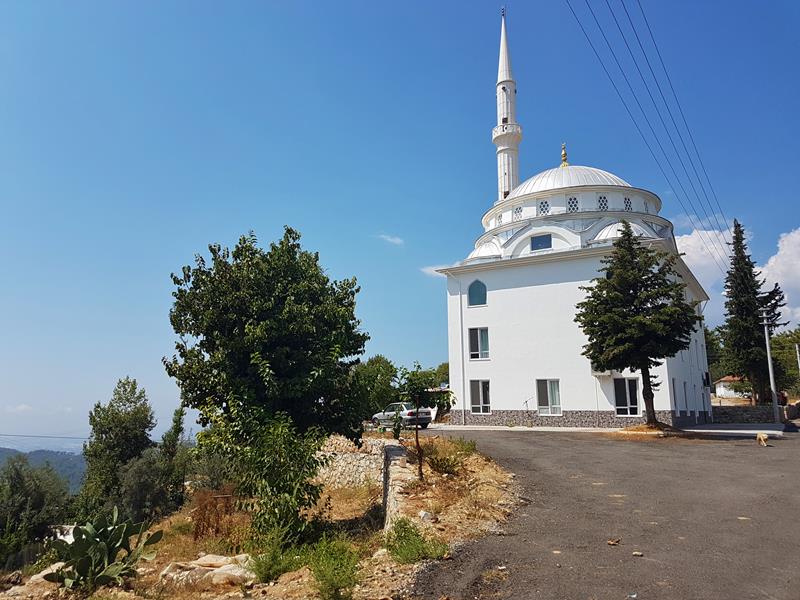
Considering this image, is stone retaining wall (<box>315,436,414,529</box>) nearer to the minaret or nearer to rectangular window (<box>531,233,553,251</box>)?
rectangular window (<box>531,233,553,251</box>)

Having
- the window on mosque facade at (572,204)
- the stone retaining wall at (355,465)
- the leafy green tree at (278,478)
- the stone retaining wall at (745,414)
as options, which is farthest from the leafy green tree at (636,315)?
the stone retaining wall at (745,414)

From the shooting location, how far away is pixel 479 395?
3103cm

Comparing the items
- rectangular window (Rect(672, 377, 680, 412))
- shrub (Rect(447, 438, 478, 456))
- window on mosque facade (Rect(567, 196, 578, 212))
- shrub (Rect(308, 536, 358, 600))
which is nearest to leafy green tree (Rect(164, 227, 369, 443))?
shrub (Rect(447, 438, 478, 456))

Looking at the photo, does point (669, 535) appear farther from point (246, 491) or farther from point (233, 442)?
point (233, 442)

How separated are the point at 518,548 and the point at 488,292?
82.9 ft

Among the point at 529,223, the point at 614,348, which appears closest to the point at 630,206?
the point at 529,223

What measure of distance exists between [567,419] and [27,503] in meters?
22.9

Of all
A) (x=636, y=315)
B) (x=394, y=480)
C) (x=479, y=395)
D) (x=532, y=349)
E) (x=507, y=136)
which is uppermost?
(x=507, y=136)

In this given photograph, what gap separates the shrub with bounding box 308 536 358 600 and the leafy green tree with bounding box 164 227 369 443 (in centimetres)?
433

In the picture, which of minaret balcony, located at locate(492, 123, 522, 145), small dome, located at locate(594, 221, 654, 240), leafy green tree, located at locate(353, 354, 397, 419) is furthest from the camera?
minaret balcony, located at locate(492, 123, 522, 145)

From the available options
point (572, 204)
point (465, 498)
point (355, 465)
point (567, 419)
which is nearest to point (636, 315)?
point (567, 419)

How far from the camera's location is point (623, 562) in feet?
20.3

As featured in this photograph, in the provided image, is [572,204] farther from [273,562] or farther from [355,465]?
[273,562]

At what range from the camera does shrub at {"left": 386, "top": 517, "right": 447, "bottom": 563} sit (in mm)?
6574
